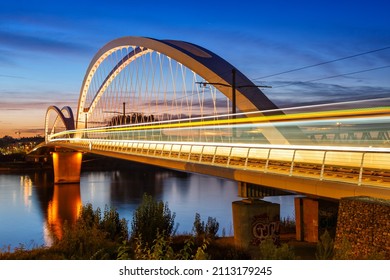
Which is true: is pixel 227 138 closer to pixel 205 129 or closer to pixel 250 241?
pixel 205 129

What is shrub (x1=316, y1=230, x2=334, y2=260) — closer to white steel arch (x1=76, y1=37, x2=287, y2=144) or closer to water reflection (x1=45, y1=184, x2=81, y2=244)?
white steel arch (x1=76, y1=37, x2=287, y2=144)

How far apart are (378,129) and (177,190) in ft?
136

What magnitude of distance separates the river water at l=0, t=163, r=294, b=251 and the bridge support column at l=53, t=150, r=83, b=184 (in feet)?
5.09

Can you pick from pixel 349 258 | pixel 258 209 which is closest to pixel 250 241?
pixel 258 209

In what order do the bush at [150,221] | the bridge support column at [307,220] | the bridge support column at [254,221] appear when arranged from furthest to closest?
the bush at [150,221] → the bridge support column at [307,220] → the bridge support column at [254,221]

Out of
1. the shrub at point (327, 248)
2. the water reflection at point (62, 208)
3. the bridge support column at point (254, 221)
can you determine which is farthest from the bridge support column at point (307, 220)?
the water reflection at point (62, 208)

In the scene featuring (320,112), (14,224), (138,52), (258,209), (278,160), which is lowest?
(14,224)

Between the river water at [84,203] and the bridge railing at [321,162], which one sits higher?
the bridge railing at [321,162]

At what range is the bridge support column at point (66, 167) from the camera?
63.4 meters

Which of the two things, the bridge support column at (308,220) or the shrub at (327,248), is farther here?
the bridge support column at (308,220)

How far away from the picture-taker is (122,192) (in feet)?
169

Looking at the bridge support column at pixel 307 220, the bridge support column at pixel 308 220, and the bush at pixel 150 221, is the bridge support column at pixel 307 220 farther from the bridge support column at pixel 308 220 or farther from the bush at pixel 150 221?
the bush at pixel 150 221

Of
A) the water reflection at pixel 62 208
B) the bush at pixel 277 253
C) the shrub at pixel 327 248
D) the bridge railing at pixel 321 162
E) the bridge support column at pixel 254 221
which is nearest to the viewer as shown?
the bush at pixel 277 253

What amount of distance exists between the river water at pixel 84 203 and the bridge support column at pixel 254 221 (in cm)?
589
